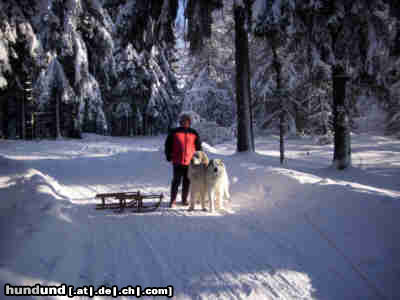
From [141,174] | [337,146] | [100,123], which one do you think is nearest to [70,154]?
[141,174]

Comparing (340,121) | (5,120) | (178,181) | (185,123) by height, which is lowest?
(178,181)

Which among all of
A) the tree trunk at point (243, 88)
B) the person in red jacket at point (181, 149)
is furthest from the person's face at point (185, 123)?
the tree trunk at point (243, 88)

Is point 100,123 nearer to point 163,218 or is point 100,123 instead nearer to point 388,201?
point 163,218

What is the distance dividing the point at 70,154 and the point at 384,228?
1590cm

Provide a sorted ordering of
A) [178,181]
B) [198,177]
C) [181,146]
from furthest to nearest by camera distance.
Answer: [178,181], [181,146], [198,177]

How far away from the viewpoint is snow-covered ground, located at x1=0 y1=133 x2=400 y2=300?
131 inches

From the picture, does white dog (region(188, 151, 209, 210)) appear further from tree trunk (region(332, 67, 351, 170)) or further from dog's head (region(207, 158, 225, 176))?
tree trunk (region(332, 67, 351, 170))

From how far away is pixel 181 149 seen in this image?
6.61 metres

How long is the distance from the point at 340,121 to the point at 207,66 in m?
18.1

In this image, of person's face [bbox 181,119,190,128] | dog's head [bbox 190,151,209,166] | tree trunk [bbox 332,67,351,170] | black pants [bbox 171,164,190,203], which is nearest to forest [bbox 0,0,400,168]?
tree trunk [bbox 332,67,351,170]

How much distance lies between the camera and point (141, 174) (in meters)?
11.6

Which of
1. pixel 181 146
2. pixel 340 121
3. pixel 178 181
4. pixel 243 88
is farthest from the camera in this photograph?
pixel 243 88

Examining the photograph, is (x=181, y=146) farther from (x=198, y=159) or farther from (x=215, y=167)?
(x=215, y=167)

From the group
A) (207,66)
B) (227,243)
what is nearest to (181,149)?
(227,243)
